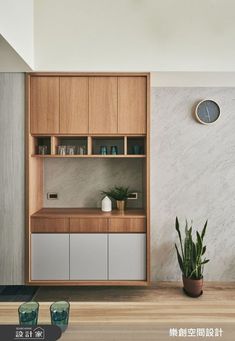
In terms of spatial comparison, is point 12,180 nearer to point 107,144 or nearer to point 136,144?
point 107,144

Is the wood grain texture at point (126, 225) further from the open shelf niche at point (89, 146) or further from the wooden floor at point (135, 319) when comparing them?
the wooden floor at point (135, 319)

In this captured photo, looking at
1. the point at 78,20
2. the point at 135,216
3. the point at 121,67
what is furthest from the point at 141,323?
the point at 78,20

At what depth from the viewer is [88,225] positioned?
2.57 m

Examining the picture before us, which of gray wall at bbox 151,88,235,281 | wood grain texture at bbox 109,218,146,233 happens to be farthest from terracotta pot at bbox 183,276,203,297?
wood grain texture at bbox 109,218,146,233

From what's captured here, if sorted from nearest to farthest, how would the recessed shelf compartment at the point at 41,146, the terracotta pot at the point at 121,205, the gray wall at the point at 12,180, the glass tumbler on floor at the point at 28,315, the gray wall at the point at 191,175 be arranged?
the glass tumbler on floor at the point at 28,315
the gray wall at the point at 12,180
the recessed shelf compartment at the point at 41,146
the terracotta pot at the point at 121,205
the gray wall at the point at 191,175

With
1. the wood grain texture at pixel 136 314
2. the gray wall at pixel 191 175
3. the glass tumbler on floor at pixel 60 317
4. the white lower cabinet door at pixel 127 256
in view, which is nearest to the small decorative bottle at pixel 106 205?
the white lower cabinet door at pixel 127 256

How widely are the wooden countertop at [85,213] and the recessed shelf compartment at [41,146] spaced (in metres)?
0.66

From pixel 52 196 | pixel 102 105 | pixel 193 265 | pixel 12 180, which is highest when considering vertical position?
pixel 102 105

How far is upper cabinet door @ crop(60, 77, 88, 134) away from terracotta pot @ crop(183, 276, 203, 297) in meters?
2.02

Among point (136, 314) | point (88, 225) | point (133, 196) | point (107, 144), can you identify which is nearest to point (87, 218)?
point (88, 225)

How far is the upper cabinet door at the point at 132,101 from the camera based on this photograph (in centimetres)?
256

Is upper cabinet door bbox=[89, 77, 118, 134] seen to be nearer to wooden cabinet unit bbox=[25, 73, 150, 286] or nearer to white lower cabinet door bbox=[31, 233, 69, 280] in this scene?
wooden cabinet unit bbox=[25, 73, 150, 286]

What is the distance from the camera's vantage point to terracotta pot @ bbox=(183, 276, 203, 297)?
257 cm

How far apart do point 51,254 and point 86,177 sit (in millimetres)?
982
